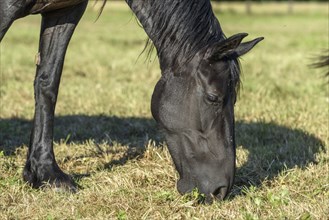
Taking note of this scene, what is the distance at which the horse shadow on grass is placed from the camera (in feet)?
16.7

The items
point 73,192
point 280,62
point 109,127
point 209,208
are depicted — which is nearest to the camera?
point 209,208

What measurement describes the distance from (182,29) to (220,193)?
1092 millimetres

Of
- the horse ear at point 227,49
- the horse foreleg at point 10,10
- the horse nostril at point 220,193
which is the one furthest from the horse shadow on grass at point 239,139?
the horse foreleg at point 10,10

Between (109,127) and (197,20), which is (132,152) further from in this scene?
(197,20)

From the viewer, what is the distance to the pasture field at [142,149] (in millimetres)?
3914

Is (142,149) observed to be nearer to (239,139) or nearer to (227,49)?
(239,139)

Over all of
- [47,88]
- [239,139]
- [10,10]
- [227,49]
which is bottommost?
[239,139]

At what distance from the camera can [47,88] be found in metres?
4.75

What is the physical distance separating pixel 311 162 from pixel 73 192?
2101 mm

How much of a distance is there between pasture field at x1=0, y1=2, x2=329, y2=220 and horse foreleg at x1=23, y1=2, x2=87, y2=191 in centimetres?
16

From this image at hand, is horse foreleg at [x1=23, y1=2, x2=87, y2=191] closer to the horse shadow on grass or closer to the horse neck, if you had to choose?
the horse shadow on grass

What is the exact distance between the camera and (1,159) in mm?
4918

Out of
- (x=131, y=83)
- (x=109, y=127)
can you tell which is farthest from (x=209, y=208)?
(x=131, y=83)

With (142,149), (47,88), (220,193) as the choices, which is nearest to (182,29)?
(220,193)
